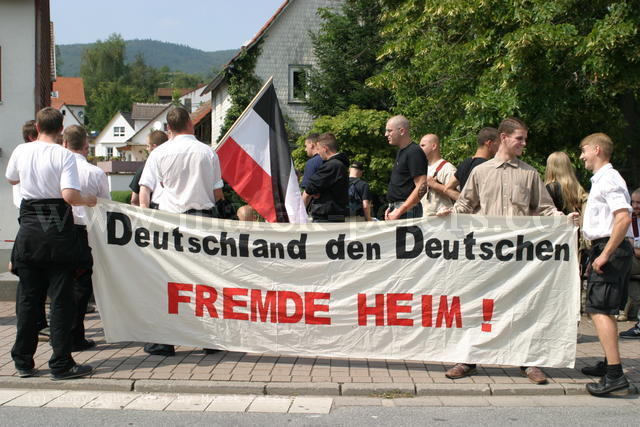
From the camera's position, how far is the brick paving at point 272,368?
5.84m

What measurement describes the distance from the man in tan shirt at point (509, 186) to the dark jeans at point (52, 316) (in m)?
3.12

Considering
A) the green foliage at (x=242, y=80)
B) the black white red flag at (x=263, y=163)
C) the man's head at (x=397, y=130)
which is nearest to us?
the man's head at (x=397, y=130)

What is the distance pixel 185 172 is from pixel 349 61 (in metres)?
21.0

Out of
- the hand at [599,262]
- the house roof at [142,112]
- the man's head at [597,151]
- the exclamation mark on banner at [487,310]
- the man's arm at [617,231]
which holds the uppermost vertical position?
the house roof at [142,112]

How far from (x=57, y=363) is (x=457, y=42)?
11.2 meters

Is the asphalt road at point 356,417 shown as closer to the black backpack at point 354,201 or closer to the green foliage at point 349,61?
the black backpack at point 354,201

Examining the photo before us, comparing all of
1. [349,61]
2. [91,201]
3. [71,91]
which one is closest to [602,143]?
[91,201]

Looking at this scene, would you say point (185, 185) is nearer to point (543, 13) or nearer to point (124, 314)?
point (124, 314)

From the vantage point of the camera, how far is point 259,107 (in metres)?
7.27

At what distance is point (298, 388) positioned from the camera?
557 centimetres

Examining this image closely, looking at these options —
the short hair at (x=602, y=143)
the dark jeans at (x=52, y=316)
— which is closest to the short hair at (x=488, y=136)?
the short hair at (x=602, y=143)

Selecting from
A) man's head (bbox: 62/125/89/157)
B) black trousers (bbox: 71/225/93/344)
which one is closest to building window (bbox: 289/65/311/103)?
man's head (bbox: 62/125/89/157)

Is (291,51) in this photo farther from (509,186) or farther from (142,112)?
(142,112)

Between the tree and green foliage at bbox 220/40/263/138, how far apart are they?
16.4m
